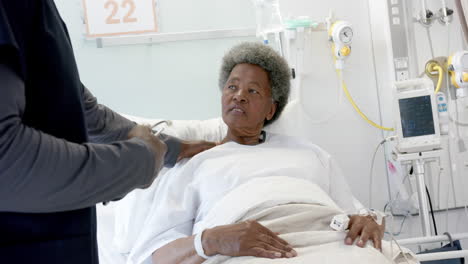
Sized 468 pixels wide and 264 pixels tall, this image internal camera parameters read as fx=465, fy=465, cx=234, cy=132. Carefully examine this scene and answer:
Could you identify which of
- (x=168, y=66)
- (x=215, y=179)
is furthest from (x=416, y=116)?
(x=168, y=66)

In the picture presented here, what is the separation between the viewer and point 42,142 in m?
0.74

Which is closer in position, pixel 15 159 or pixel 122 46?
pixel 15 159

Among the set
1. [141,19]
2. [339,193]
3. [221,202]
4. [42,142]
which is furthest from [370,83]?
[42,142]

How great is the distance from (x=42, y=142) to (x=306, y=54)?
6.68 ft

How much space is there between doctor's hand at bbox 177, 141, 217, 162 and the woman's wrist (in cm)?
48

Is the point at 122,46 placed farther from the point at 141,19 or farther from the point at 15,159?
the point at 15,159

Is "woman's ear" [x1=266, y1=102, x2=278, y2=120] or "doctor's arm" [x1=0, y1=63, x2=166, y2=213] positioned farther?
"woman's ear" [x1=266, y1=102, x2=278, y2=120]

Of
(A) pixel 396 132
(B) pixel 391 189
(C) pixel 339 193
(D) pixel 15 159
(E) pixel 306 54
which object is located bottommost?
(B) pixel 391 189

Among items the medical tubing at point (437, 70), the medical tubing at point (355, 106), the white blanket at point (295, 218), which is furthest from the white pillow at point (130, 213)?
the medical tubing at point (437, 70)

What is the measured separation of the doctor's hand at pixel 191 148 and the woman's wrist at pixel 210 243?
1.59 feet

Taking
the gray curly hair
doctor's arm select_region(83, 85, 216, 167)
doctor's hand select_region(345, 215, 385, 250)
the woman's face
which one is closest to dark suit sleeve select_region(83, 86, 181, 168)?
doctor's arm select_region(83, 85, 216, 167)

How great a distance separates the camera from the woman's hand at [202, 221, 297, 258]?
1296 millimetres

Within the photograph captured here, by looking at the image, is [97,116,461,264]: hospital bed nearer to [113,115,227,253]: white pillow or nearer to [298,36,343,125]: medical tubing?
[113,115,227,253]: white pillow

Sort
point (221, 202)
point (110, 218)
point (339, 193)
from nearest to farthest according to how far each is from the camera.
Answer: point (221, 202)
point (339, 193)
point (110, 218)
